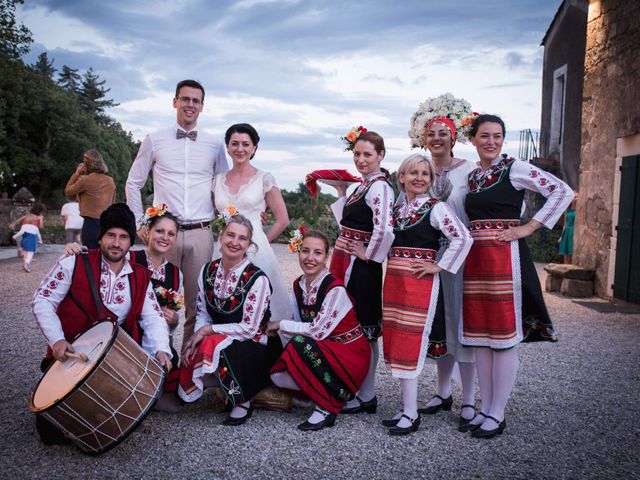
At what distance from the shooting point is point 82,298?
9.44 ft

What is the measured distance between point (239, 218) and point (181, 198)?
0.65 metres

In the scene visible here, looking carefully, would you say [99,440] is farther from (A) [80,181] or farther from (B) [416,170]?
(A) [80,181]

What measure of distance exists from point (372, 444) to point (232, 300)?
1143 millimetres

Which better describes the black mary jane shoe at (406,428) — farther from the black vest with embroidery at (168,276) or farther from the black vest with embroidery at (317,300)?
the black vest with embroidery at (168,276)

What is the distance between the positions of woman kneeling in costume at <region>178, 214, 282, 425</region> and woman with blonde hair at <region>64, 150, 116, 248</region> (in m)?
4.87

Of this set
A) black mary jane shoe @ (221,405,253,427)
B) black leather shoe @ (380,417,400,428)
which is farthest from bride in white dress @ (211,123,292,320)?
black leather shoe @ (380,417,400,428)

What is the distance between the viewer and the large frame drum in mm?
2434

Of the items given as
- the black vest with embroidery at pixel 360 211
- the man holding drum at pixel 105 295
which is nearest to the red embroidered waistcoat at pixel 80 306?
the man holding drum at pixel 105 295

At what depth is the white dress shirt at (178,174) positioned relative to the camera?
3766 mm

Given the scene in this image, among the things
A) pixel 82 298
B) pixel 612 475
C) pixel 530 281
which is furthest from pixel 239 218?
pixel 612 475

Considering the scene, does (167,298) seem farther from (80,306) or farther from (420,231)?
(420,231)

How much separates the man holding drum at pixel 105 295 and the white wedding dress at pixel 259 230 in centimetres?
78

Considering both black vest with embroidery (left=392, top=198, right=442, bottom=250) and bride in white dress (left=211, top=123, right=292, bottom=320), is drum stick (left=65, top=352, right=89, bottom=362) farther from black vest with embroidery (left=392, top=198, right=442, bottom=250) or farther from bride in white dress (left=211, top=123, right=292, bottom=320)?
black vest with embroidery (left=392, top=198, right=442, bottom=250)

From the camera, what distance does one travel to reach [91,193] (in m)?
7.64
